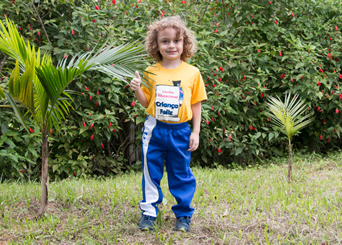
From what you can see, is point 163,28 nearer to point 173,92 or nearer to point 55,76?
Answer: point 173,92

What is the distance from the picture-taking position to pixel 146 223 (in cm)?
204

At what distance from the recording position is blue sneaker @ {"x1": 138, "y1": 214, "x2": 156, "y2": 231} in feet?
6.64

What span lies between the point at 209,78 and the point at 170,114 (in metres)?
2.15

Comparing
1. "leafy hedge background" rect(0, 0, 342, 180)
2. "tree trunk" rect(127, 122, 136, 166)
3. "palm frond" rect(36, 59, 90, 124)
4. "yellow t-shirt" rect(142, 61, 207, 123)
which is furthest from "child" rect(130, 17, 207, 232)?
"tree trunk" rect(127, 122, 136, 166)

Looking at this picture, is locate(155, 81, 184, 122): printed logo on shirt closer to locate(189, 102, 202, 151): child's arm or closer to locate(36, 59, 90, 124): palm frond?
locate(189, 102, 202, 151): child's arm

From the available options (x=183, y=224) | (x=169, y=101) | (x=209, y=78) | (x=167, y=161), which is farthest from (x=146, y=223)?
(x=209, y=78)

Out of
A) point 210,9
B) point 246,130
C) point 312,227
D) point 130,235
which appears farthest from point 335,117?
point 130,235

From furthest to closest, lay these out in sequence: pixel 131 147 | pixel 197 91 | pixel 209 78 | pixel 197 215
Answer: pixel 131 147, pixel 209 78, pixel 197 215, pixel 197 91

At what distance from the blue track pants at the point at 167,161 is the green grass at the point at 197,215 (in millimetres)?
222

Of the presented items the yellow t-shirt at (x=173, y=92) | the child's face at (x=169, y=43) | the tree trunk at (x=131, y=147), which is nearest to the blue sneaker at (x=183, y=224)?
the yellow t-shirt at (x=173, y=92)

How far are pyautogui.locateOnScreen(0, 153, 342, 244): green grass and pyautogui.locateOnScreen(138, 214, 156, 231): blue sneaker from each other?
45mm

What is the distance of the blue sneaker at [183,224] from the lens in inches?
79.7

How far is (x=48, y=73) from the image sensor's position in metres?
1.83

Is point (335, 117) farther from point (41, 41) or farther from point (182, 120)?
point (41, 41)
